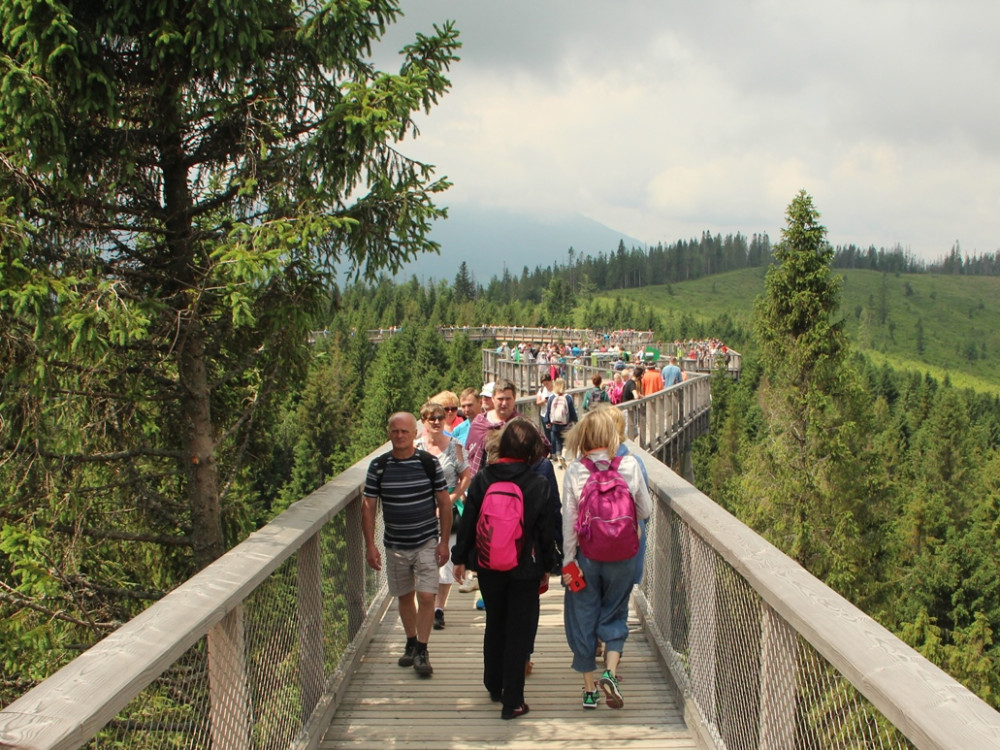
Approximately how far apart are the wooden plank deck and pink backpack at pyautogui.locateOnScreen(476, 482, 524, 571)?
86 cm

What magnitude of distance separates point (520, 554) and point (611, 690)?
93 centimetres

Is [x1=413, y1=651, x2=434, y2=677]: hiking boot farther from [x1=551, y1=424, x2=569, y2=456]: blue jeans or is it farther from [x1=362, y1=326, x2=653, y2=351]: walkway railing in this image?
[x1=362, y1=326, x2=653, y2=351]: walkway railing

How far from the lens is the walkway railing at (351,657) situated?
2264 mm

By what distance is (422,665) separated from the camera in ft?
17.8

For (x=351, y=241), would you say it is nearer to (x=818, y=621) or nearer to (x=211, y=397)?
(x=211, y=397)

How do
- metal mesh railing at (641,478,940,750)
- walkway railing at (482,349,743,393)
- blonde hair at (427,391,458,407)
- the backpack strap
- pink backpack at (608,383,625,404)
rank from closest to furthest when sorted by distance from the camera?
metal mesh railing at (641,478,940,750)
the backpack strap
blonde hair at (427,391,458,407)
pink backpack at (608,383,625,404)
walkway railing at (482,349,743,393)

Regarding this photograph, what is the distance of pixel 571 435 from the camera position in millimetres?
5055

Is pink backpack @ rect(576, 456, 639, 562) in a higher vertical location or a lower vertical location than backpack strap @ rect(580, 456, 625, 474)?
lower

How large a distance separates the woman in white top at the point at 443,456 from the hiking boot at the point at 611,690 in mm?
1451

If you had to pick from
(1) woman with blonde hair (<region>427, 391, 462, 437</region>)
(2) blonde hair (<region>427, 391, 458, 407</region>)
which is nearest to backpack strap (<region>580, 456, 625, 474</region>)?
(1) woman with blonde hair (<region>427, 391, 462, 437</region>)

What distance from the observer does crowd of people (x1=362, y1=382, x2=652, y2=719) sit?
4.80 meters

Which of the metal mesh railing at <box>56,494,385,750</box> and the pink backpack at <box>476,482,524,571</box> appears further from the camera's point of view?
the pink backpack at <box>476,482,524,571</box>

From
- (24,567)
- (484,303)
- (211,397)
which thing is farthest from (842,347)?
(484,303)

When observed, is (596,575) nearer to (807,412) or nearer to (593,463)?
(593,463)
